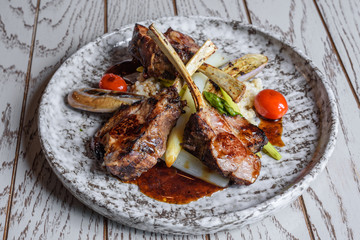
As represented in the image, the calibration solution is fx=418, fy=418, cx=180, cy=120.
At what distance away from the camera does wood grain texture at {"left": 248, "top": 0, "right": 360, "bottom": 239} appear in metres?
3.16

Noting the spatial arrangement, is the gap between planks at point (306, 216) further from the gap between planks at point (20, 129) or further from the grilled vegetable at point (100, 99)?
the gap between planks at point (20, 129)

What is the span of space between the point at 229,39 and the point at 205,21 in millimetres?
323

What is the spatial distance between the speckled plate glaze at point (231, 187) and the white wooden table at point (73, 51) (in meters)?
0.23

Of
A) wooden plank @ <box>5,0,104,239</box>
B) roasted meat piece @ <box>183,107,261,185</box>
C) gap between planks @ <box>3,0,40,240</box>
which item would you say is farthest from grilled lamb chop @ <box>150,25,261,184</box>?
gap between planks @ <box>3,0,40,240</box>

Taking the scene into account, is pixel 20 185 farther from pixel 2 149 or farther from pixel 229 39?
A: pixel 229 39

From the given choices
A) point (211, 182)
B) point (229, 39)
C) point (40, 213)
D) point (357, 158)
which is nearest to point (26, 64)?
point (40, 213)

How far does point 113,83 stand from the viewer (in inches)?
148

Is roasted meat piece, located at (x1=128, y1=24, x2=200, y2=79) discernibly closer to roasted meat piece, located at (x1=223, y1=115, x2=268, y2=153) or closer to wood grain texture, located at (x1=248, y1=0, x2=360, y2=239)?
roasted meat piece, located at (x1=223, y1=115, x2=268, y2=153)

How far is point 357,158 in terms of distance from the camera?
3.59m

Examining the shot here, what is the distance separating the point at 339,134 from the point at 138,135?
6.28 ft

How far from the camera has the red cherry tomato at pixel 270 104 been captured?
11.8ft

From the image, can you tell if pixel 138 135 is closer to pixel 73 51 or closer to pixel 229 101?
pixel 229 101

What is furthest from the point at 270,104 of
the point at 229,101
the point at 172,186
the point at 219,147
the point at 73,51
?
the point at 73,51

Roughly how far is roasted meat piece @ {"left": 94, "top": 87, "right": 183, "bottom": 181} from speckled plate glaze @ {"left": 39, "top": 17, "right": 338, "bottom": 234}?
0.64ft
